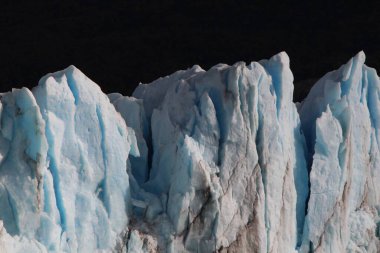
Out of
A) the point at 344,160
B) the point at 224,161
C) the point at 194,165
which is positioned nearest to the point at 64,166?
the point at 194,165

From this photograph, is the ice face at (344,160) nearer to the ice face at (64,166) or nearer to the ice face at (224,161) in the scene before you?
the ice face at (224,161)

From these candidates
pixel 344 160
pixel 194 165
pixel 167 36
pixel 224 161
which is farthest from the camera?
pixel 167 36

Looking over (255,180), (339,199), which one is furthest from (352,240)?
(255,180)

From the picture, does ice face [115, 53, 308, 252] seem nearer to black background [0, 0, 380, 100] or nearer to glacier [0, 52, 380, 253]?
glacier [0, 52, 380, 253]

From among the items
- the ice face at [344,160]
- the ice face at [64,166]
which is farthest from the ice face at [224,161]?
the ice face at [64,166]

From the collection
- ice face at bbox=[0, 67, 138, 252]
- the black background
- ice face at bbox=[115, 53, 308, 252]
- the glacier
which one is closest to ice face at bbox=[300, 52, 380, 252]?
the glacier

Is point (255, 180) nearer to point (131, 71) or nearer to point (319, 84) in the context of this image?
point (319, 84)

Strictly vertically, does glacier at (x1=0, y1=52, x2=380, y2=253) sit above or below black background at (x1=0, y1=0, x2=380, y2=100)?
below

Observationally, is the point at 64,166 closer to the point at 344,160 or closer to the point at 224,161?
the point at 224,161
